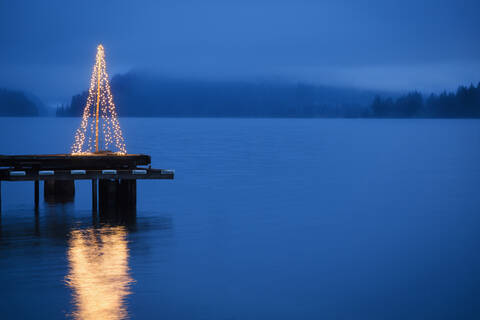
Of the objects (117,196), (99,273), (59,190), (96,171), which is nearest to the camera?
(99,273)

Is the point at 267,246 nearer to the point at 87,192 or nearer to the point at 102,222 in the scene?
the point at 102,222

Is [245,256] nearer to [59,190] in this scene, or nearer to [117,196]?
[117,196]

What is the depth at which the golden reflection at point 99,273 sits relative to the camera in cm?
1562

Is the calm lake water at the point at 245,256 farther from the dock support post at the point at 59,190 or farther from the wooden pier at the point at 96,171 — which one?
the wooden pier at the point at 96,171

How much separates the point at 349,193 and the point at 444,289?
23443 mm

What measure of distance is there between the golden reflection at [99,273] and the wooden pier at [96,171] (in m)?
2.61

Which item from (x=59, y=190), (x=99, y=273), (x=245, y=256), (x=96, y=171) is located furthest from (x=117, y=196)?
(x=99, y=273)

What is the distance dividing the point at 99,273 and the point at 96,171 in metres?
8.70

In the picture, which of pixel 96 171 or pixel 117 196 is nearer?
pixel 96 171

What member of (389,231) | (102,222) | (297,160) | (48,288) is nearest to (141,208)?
(102,222)

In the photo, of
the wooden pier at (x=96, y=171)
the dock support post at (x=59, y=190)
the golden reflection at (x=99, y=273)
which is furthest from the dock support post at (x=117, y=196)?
the dock support post at (x=59, y=190)

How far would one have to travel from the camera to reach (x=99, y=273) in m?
18.6

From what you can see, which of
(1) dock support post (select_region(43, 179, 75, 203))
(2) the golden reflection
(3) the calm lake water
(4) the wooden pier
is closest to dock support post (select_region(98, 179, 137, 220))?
(4) the wooden pier

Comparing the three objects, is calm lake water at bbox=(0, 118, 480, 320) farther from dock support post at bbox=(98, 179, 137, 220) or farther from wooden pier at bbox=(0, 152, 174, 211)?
wooden pier at bbox=(0, 152, 174, 211)
